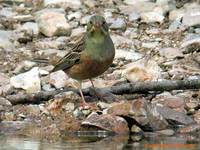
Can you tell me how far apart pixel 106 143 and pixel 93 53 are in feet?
5.14

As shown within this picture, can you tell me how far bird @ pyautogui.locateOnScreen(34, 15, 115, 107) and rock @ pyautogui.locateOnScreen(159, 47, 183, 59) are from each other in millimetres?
1961

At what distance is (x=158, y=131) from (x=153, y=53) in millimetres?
3090

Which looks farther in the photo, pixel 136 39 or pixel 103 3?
pixel 103 3

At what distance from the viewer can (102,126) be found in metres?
8.19

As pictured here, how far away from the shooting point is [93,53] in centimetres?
898

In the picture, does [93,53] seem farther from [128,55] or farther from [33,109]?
[128,55]

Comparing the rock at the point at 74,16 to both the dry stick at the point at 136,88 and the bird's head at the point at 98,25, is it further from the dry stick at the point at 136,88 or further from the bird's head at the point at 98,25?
the bird's head at the point at 98,25

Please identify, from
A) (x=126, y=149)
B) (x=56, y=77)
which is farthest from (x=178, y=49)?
(x=126, y=149)

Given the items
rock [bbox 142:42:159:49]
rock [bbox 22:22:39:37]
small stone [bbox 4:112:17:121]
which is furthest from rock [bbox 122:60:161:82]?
rock [bbox 22:22:39:37]

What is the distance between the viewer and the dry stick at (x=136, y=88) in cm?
918

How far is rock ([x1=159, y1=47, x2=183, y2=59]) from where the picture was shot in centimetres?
1084

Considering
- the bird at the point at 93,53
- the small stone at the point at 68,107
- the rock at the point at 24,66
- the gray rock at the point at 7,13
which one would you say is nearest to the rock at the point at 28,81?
the rock at the point at 24,66

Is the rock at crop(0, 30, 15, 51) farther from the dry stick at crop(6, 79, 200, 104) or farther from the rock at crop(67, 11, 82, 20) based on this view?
the dry stick at crop(6, 79, 200, 104)

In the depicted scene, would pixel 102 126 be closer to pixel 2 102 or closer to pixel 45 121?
pixel 45 121
